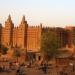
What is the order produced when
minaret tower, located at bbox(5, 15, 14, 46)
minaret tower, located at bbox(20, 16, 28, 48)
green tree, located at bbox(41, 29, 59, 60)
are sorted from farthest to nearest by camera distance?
minaret tower, located at bbox(5, 15, 14, 46), minaret tower, located at bbox(20, 16, 28, 48), green tree, located at bbox(41, 29, 59, 60)

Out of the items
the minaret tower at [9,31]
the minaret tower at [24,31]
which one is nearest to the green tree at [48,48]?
the minaret tower at [24,31]

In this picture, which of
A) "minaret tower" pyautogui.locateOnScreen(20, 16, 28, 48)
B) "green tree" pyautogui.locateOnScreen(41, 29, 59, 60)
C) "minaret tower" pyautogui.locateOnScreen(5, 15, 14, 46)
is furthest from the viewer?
"minaret tower" pyautogui.locateOnScreen(5, 15, 14, 46)

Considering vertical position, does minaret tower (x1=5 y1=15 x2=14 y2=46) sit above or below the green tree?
above

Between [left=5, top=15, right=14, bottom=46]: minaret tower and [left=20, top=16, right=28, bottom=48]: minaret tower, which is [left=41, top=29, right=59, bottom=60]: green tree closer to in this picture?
[left=20, top=16, right=28, bottom=48]: minaret tower

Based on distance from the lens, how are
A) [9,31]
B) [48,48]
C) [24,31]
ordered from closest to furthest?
[48,48], [24,31], [9,31]

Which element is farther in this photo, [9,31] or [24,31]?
[9,31]

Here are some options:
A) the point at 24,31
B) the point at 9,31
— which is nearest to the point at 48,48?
the point at 24,31

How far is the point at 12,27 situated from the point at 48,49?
28.2 metres

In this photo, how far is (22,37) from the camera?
7725 cm

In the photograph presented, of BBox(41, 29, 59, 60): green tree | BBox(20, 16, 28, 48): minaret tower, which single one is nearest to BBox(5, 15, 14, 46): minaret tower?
BBox(20, 16, 28, 48): minaret tower

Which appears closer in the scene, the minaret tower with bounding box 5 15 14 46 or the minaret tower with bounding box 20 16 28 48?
the minaret tower with bounding box 20 16 28 48

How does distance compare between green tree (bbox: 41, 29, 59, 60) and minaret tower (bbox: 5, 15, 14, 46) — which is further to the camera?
minaret tower (bbox: 5, 15, 14, 46)

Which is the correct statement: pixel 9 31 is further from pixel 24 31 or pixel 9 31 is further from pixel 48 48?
pixel 48 48

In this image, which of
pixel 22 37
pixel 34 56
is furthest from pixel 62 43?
pixel 34 56
